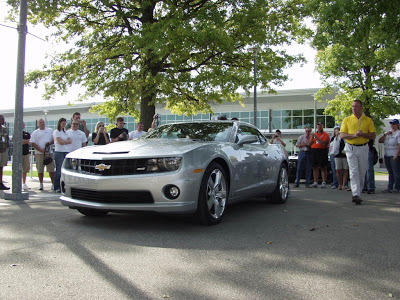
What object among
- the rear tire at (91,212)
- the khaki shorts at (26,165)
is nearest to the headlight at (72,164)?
the rear tire at (91,212)

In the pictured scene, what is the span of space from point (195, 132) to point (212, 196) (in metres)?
1.43

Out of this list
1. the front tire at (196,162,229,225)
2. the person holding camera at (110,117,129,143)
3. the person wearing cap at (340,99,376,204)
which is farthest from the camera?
the person holding camera at (110,117,129,143)

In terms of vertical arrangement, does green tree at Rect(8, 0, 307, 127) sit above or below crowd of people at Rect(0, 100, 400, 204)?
above

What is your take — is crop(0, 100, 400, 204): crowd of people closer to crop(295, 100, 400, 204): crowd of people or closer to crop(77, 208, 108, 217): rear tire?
crop(295, 100, 400, 204): crowd of people

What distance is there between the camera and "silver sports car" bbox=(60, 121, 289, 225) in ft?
15.2

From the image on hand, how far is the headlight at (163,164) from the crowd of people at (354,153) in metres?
4.12

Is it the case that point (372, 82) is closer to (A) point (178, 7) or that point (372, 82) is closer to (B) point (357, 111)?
(A) point (178, 7)

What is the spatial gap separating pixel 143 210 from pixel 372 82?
90.6 feet

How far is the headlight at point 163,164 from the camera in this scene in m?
4.71

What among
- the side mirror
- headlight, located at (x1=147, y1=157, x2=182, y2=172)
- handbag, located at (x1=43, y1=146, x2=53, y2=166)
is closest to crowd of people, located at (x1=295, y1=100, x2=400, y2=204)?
the side mirror

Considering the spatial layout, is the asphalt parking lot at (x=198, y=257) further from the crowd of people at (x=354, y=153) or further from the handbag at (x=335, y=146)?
the handbag at (x=335, y=146)

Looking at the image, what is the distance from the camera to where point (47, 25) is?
16.2 meters

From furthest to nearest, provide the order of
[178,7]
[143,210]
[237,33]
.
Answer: [237,33], [178,7], [143,210]

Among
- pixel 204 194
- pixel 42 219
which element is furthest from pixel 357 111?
pixel 42 219
